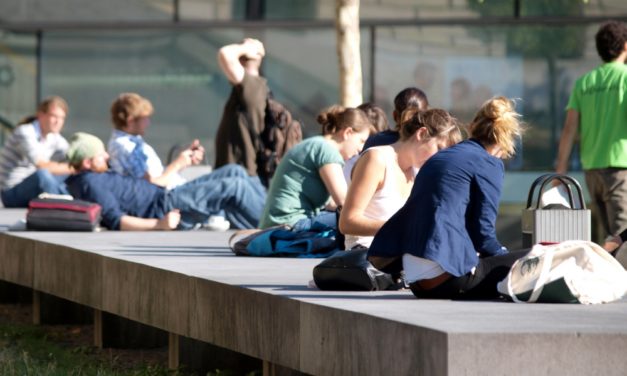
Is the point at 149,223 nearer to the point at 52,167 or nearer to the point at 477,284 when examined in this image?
the point at 52,167

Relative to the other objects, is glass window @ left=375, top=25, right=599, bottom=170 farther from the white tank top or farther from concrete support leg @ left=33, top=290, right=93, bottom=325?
the white tank top

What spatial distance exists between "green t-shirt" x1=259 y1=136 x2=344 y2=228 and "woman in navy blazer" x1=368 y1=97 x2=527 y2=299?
10.8 ft

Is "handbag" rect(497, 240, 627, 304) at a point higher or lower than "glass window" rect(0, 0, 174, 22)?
lower

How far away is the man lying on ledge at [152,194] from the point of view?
11.8 meters

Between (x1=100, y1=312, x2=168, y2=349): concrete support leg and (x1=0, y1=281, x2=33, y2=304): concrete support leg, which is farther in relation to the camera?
(x1=0, y1=281, x2=33, y2=304): concrete support leg

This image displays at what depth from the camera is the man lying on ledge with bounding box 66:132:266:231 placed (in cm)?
1177

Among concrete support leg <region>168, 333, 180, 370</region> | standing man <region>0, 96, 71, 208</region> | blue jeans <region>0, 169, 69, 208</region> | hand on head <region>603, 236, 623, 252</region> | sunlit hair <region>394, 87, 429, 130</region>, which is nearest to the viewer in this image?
concrete support leg <region>168, 333, 180, 370</region>

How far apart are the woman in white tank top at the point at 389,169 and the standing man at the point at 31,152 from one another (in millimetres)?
A: 7397

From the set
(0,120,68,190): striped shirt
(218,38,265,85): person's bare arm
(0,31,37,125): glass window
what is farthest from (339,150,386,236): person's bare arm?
(0,31,37,125): glass window

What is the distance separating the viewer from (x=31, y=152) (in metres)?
14.7

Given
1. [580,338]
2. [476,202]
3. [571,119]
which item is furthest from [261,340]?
[571,119]

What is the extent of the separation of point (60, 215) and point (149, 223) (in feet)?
2.71

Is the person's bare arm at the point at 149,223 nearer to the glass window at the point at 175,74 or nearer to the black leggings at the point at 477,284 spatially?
the black leggings at the point at 477,284

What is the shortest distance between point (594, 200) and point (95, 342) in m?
3.62
